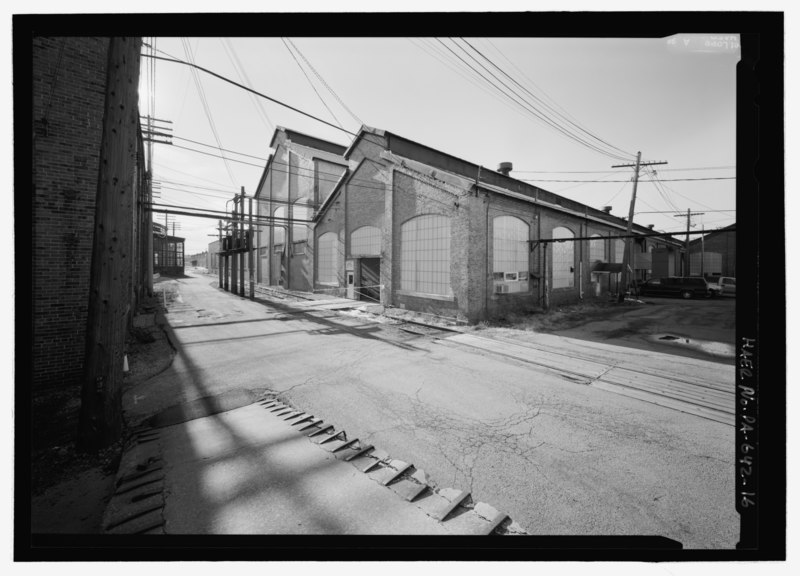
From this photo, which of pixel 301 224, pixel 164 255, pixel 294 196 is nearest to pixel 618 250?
pixel 301 224

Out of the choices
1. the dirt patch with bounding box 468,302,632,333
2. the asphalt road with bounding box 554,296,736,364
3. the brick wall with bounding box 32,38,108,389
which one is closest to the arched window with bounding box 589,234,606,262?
the dirt patch with bounding box 468,302,632,333

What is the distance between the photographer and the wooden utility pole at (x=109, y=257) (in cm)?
356

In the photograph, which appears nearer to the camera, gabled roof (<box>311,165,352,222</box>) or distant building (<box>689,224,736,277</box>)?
gabled roof (<box>311,165,352,222</box>)

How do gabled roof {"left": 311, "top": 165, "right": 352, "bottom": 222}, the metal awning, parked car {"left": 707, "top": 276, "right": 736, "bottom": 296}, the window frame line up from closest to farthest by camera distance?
the window frame, gabled roof {"left": 311, "top": 165, "right": 352, "bottom": 222}, the metal awning, parked car {"left": 707, "top": 276, "right": 736, "bottom": 296}

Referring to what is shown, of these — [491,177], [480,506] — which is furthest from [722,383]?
[491,177]

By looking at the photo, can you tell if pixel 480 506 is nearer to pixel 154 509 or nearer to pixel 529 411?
pixel 529 411

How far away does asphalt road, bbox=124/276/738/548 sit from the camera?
2.74 metres

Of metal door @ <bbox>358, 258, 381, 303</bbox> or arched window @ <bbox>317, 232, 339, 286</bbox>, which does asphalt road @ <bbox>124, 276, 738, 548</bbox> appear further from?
arched window @ <bbox>317, 232, 339, 286</bbox>

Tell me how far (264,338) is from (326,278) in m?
13.2

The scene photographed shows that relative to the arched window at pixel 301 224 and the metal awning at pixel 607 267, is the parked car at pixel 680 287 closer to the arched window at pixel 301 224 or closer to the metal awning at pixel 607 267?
the metal awning at pixel 607 267

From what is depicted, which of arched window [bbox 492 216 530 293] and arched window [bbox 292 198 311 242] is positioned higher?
arched window [bbox 292 198 311 242]

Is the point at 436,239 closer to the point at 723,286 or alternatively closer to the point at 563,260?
the point at 563,260

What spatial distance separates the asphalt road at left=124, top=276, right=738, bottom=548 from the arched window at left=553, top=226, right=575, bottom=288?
39.9 ft

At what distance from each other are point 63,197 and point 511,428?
27.8ft
